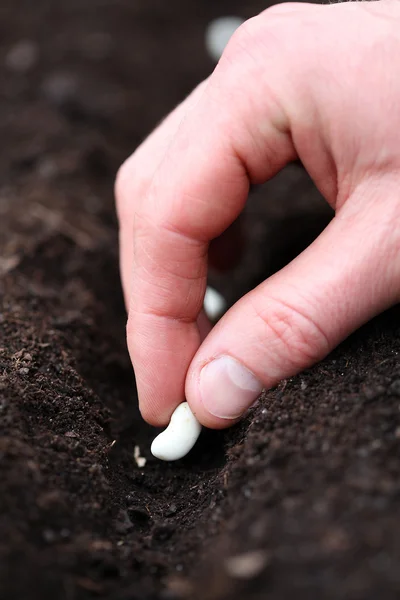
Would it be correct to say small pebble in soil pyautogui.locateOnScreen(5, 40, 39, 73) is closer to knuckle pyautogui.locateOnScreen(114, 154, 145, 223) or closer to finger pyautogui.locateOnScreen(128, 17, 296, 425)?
knuckle pyautogui.locateOnScreen(114, 154, 145, 223)

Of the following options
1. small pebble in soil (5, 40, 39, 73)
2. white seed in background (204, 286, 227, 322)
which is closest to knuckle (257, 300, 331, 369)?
white seed in background (204, 286, 227, 322)

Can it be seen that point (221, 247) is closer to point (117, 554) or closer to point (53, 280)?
point (53, 280)

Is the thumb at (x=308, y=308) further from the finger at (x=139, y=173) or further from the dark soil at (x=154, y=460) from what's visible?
the finger at (x=139, y=173)

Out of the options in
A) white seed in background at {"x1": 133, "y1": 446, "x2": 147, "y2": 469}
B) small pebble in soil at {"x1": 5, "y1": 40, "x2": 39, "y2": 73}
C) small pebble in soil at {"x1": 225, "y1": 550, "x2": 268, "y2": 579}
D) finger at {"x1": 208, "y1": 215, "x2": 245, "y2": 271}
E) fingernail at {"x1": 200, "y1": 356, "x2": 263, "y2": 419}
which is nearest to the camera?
small pebble in soil at {"x1": 225, "y1": 550, "x2": 268, "y2": 579}

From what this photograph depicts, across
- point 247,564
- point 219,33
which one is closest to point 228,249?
point 247,564

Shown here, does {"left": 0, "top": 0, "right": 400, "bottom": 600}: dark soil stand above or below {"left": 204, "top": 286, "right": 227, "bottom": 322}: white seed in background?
above

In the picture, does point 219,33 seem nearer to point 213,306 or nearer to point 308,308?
point 213,306

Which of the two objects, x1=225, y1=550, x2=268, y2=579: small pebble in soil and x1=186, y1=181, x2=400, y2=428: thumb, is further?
x1=186, y1=181, x2=400, y2=428: thumb
